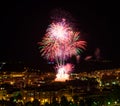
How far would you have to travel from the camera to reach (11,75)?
86.2 ft

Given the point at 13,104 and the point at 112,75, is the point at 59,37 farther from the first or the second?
the point at 112,75

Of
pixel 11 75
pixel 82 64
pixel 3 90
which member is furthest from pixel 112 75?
pixel 3 90

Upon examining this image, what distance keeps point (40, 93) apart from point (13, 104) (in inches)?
109

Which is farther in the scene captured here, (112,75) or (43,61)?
(43,61)

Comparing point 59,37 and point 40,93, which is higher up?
point 59,37

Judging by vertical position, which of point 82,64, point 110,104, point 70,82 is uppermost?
point 82,64

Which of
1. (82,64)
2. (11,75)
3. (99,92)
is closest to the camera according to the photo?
(99,92)

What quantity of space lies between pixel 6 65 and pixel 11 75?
3085 mm

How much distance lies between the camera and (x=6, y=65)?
95.9 ft

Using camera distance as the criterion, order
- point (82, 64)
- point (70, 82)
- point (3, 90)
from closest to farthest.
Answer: point (3, 90) < point (70, 82) < point (82, 64)

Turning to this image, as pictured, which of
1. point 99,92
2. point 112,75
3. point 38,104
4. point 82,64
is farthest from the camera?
point 82,64

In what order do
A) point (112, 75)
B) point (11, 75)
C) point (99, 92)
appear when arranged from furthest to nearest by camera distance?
point (11, 75) → point (112, 75) → point (99, 92)

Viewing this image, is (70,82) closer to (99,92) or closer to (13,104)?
(99,92)

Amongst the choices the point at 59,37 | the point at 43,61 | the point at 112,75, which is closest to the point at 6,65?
the point at 43,61
